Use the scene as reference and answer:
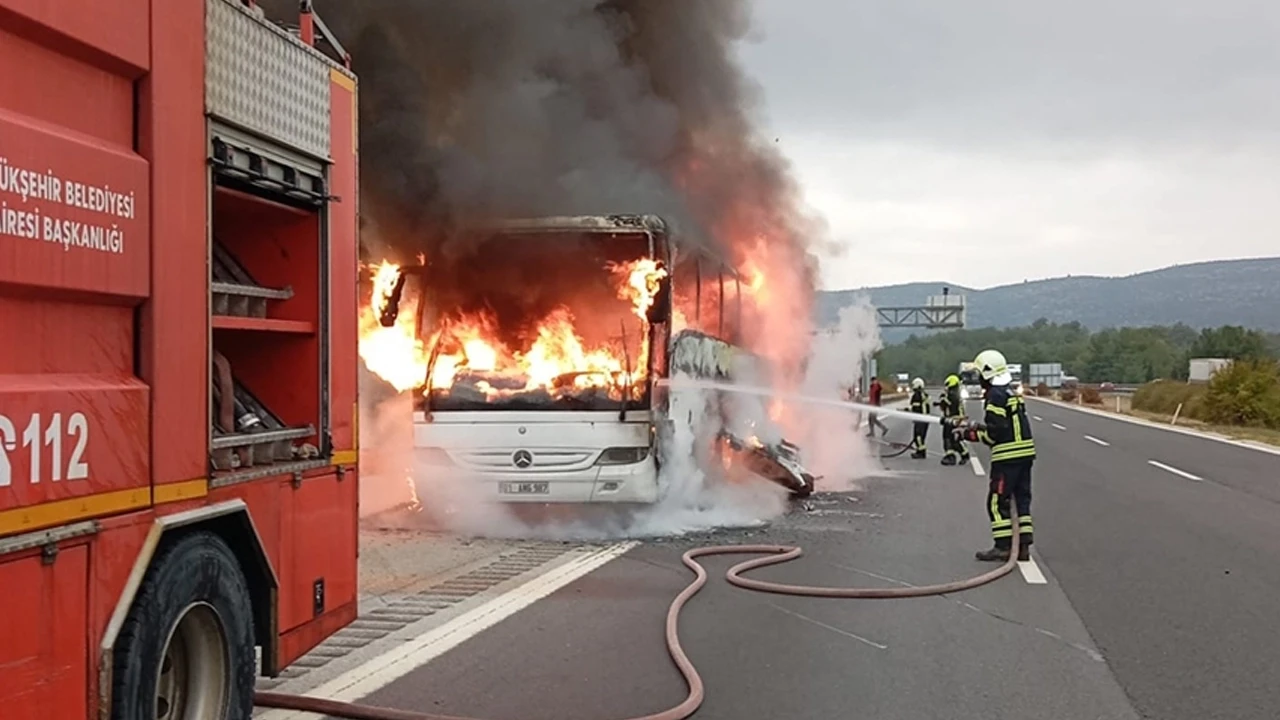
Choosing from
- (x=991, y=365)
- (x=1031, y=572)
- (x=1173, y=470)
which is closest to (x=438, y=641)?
(x=1031, y=572)

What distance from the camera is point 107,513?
354cm

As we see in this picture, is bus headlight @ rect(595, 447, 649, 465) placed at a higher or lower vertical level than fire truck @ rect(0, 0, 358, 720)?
lower

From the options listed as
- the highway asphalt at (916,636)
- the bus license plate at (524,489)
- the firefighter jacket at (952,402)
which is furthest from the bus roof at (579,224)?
the firefighter jacket at (952,402)

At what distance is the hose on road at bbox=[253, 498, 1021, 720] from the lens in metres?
5.23

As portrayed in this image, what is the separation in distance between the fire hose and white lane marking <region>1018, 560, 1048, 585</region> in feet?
0.29

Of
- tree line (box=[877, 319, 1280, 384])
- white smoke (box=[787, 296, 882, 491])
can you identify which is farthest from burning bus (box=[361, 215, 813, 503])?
tree line (box=[877, 319, 1280, 384])

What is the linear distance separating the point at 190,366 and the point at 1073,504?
12664mm

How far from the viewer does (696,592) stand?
860cm

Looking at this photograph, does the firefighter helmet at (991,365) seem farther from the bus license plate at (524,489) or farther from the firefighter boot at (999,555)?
the bus license plate at (524,489)

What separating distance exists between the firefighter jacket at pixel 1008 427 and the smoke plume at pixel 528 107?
3566 mm

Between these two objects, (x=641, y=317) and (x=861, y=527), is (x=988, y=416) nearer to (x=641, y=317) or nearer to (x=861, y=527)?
(x=861, y=527)

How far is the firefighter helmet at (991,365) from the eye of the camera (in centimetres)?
1059

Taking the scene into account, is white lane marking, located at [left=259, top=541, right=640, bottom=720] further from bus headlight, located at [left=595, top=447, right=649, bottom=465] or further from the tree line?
the tree line

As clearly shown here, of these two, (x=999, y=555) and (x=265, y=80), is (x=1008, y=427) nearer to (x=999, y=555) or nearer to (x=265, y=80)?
(x=999, y=555)
